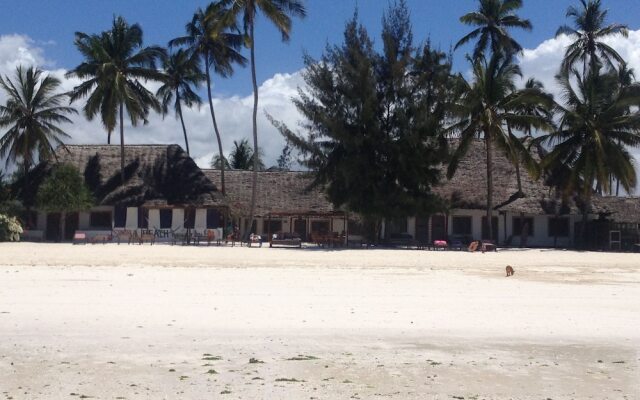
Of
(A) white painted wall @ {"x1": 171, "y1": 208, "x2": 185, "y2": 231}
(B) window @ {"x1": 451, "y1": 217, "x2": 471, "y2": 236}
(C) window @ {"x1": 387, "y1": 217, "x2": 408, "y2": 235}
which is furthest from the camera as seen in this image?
(B) window @ {"x1": 451, "y1": 217, "x2": 471, "y2": 236}

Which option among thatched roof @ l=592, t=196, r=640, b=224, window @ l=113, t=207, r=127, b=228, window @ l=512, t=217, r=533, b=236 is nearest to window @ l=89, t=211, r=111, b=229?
window @ l=113, t=207, r=127, b=228

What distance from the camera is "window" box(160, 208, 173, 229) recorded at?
35969mm

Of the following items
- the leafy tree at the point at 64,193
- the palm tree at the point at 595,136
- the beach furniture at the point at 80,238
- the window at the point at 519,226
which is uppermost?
the palm tree at the point at 595,136

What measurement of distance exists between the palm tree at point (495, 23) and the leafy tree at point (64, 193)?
22.0 metres

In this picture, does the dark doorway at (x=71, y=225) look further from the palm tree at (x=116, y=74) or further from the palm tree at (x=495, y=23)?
the palm tree at (x=495, y=23)

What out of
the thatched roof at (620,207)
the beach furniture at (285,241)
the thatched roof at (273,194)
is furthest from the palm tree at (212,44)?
the thatched roof at (620,207)

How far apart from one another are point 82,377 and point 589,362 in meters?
5.88

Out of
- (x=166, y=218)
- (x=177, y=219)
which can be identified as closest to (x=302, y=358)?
(x=177, y=219)

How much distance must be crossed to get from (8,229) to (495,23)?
91.0 feet

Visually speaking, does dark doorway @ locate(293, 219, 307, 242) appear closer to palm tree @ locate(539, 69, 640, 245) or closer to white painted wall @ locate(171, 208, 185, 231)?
white painted wall @ locate(171, 208, 185, 231)

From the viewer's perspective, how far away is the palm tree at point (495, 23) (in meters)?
39.7

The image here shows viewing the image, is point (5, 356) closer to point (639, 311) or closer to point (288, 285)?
point (288, 285)

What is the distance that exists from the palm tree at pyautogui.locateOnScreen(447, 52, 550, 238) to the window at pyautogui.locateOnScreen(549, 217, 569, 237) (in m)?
6.16

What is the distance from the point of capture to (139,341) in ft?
30.0
